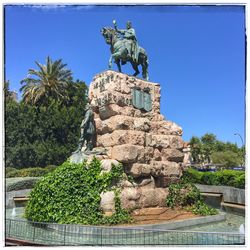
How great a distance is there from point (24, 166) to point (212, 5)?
1023 inches

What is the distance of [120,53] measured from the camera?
39.7ft

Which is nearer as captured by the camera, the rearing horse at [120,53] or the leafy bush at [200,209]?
the leafy bush at [200,209]

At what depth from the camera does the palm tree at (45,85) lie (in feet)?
107

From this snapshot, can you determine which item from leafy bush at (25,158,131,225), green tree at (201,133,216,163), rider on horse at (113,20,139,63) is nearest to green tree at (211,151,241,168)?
green tree at (201,133,216,163)

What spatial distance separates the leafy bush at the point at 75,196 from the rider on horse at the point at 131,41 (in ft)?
15.5

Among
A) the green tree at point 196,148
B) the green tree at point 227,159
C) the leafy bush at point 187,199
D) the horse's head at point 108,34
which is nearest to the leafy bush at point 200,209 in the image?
the leafy bush at point 187,199

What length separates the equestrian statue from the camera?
1220 centimetres

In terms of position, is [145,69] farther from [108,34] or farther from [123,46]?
[108,34]

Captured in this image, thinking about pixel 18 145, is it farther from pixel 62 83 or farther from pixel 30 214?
pixel 30 214

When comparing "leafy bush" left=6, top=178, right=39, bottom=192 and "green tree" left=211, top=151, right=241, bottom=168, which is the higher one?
"leafy bush" left=6, top=178, right=39, bottom=192

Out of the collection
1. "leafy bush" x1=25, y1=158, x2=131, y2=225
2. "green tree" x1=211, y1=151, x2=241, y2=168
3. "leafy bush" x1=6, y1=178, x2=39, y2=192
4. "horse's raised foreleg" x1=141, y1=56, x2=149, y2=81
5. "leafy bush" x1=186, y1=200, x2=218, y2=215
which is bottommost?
"green tree" x1=211, y1=151, x2=241, y2=168

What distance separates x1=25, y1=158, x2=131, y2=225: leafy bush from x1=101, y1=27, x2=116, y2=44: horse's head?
5130 millimetres

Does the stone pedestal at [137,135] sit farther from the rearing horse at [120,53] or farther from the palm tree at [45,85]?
the palm tree at [45,85]

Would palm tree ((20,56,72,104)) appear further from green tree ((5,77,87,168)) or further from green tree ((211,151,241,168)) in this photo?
green tree ((211,151,241,168))
